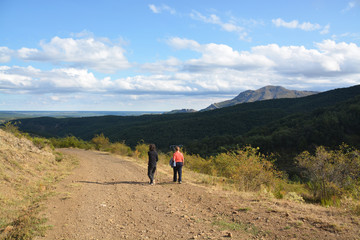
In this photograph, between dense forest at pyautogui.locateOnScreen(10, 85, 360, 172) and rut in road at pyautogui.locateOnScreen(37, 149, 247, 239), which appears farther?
dense forest at pyautogui.locateOnScreen(10, 85, 360, 172)

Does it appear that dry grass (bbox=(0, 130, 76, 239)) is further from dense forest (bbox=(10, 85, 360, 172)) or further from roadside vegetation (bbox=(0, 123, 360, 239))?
dense forest (bbox=(10, 85, 360, 172))

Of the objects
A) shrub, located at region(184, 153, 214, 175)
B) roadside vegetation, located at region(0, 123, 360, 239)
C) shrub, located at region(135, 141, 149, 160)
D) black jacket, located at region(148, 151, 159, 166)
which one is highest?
black jacket, located at region(148, 151, 159, 166)

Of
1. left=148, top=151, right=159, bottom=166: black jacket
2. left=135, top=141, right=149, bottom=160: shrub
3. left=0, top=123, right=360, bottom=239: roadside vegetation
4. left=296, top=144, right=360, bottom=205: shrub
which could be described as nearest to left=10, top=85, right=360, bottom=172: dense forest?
left=0, top=123, right=360, bottom=239: roadside vegetation

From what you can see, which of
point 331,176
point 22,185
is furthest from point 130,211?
point 331,176

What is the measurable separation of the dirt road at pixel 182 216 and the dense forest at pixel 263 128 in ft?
21.1

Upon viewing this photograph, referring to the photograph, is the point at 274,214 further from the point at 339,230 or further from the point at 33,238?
the point at 33,238

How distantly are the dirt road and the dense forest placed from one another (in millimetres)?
6418

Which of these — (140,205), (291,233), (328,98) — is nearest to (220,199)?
(140,205)

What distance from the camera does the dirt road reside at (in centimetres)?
507

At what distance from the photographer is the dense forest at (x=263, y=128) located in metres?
39.2

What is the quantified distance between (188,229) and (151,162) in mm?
5189

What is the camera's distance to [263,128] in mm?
52219

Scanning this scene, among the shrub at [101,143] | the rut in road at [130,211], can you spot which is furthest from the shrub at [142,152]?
the rut in road at [130,211]

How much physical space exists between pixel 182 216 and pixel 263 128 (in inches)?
1937
